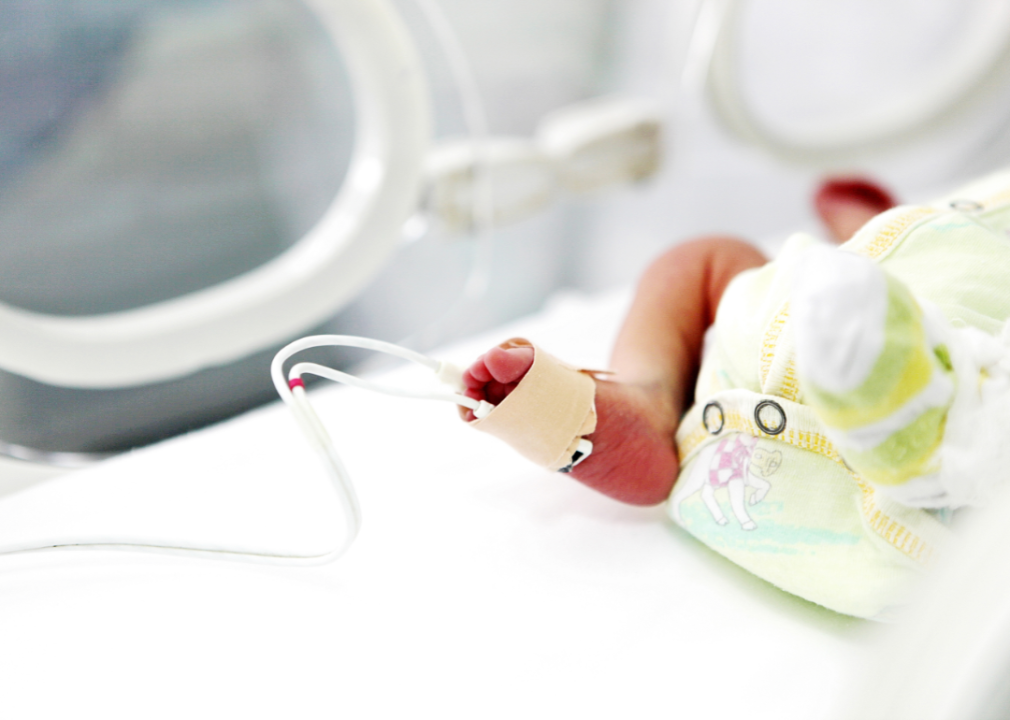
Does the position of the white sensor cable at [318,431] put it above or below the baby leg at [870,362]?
above

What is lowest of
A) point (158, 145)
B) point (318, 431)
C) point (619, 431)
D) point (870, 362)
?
point (870, 362)

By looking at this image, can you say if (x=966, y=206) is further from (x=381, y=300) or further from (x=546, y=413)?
(x=381, y=300)

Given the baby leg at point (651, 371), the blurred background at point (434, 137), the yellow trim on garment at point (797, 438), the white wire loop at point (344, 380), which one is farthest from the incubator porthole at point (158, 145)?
the yellow trim on garment at point (797, 438)

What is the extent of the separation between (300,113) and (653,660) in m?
0.85

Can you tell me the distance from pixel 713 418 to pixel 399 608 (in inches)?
10.5

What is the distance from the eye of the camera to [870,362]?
0.34 meters

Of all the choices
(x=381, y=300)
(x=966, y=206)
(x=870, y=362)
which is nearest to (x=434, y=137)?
(x=381, y=300)

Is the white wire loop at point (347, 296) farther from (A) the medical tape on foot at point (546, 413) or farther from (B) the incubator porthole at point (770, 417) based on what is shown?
(B) the incubator porthole at point (770, 417)

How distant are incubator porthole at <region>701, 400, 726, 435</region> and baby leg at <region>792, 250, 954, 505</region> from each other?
0.49ft

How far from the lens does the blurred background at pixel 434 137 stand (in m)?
0.75

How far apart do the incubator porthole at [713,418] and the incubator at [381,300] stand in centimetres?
10

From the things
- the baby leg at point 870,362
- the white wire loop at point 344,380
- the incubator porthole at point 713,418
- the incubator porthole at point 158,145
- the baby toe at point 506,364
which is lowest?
the baby leg at point 870,362

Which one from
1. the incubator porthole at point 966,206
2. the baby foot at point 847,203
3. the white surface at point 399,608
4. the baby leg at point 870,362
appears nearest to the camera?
the baby leg at point 870,362

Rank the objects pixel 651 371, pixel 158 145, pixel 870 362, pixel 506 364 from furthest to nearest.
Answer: pixel 158 145 → pixel 651 371 → pixel 506 364 → pixel 870 362
